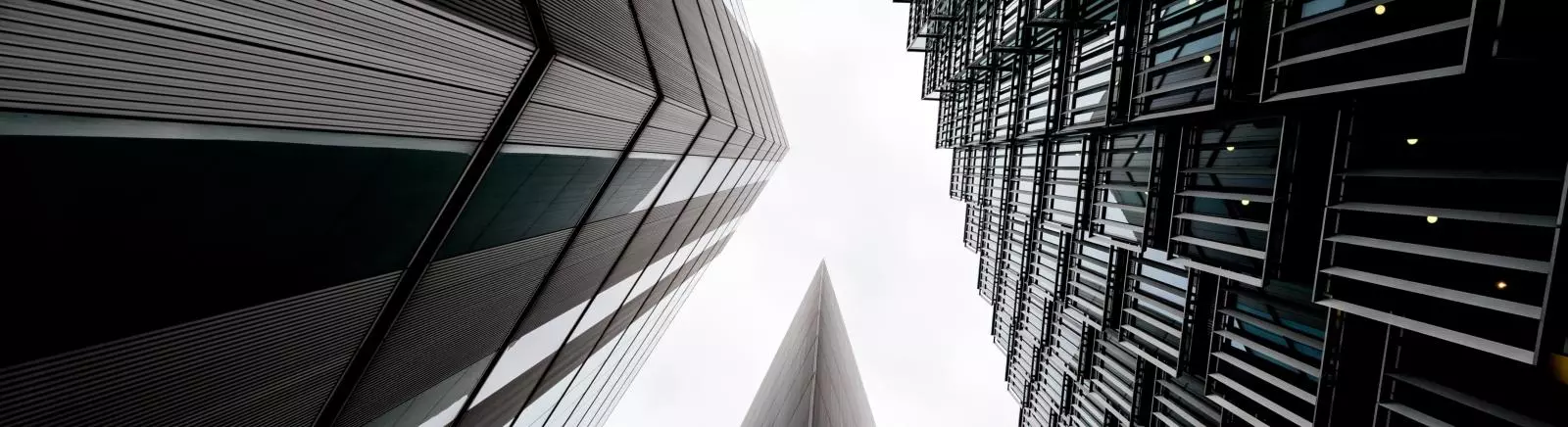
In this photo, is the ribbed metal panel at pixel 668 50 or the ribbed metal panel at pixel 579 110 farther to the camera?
the ribbed metal panel at pixel 668 50

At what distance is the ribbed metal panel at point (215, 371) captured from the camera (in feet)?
15.3

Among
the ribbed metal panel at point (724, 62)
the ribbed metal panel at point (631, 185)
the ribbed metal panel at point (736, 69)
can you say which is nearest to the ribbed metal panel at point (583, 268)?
the ribbed metal panel at point (631, 185)

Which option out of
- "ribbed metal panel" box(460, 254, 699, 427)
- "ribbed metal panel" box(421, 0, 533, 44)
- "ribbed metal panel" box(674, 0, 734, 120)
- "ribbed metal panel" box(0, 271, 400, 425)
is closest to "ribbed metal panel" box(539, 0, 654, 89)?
"ribbed metal panel" box(421, 0, 533, 44)

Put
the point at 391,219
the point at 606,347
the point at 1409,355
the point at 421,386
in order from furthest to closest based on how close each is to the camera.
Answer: the point at 606,347
the point at 1409,355
the point at 421,386
the point at 391,219

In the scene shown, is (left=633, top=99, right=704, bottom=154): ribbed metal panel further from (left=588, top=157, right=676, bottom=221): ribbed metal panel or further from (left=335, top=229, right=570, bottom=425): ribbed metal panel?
(left=335, top=229, right=570, bottom=425): ribbed metal panel

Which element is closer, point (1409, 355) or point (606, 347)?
point (1409, 355)

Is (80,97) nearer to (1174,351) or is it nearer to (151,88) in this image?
(151,88)

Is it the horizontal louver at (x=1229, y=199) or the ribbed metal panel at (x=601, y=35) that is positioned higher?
the ribbed metal panel at (x=601, y=35)

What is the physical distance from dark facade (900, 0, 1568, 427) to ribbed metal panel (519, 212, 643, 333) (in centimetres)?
1502

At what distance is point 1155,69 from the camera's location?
1695 cm

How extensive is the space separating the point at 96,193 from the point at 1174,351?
75.5ft

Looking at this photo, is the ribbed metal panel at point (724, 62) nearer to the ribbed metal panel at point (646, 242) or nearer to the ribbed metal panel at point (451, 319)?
the ribbed metal panel at point (646, 242)

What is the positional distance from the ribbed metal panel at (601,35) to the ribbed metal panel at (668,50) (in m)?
0.60

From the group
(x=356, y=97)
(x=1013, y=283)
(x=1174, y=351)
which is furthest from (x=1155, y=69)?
(x=1013, y=283)
